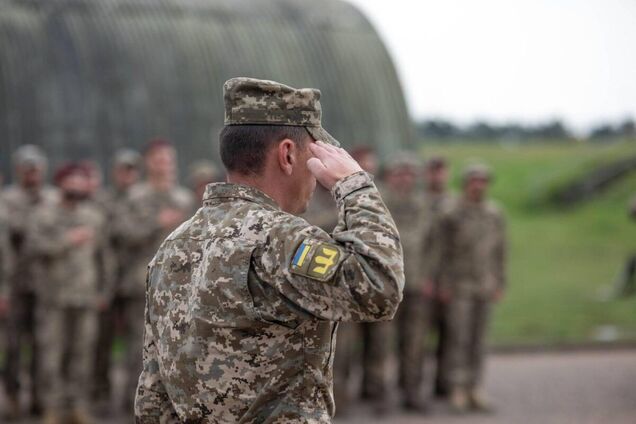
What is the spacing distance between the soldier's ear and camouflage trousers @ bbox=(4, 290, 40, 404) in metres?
6.44

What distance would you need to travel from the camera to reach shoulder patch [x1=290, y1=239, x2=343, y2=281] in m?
3.08

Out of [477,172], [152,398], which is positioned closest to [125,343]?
[477,172]

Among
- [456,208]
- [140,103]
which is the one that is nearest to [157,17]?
[140,103]

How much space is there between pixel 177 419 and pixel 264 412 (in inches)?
13.4

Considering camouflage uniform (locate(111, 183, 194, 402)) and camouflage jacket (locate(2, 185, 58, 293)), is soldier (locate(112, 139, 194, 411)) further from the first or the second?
camouflage jacket (locate(2, 185, 58, 293))

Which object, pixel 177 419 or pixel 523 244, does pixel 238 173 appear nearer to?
pixel 177 419

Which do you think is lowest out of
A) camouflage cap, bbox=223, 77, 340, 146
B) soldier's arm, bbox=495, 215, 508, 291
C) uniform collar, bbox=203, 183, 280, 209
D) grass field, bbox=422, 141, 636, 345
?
grass field, bbox=422, 141, 636, 345

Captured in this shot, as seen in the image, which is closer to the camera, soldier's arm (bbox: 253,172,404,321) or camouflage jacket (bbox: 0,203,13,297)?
soldier's arm (bbox: 253,172,404,321)

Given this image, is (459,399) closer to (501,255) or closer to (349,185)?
(501,255)

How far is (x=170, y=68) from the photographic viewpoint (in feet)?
46.9

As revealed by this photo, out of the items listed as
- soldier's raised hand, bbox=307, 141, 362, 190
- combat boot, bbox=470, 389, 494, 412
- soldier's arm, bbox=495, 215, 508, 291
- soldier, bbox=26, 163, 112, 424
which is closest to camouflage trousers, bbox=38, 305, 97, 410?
soldier, bbox=26, 163, 112, 424

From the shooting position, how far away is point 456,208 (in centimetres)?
1031

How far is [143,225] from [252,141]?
5.83 m

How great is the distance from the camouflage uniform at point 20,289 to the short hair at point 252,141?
5908 mm
